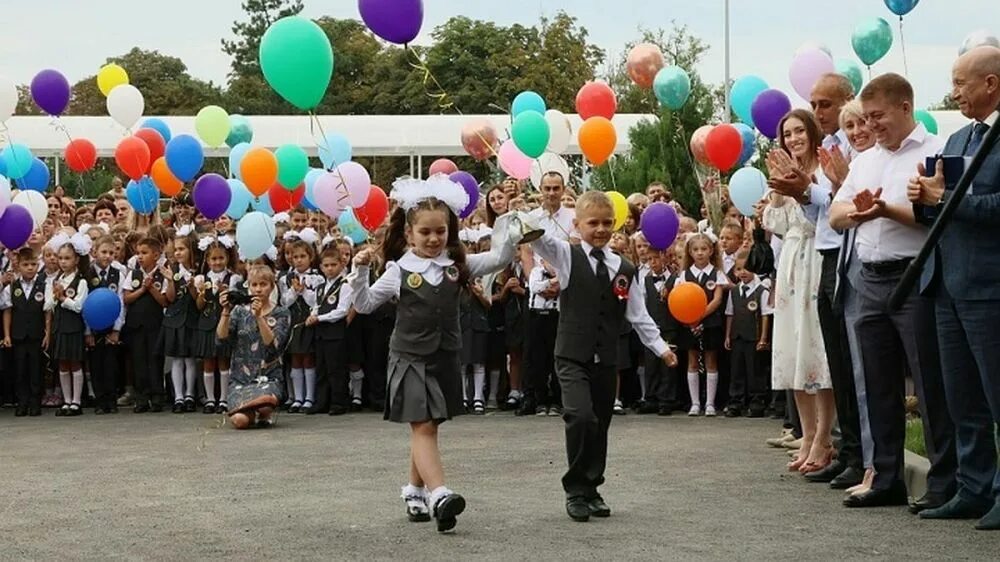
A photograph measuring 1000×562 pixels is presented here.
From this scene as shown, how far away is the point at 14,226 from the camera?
1431cm

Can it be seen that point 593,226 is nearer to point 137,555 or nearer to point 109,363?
point 137,555

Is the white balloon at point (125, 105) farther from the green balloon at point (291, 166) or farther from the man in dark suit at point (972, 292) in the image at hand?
the man in dark suit at point (972, 292)

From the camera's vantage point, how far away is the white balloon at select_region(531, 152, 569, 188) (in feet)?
49.2

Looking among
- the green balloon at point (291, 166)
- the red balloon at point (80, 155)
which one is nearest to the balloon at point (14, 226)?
the green balloon at point (291, 166)

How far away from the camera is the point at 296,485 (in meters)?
9.32

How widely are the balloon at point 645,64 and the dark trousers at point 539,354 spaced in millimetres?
3282

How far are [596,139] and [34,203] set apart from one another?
19.0 ft

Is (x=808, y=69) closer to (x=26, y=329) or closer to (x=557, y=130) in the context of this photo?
(x=557, y=130)

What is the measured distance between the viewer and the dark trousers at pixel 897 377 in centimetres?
777

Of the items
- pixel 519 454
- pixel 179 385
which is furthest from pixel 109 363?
pixel 519 454

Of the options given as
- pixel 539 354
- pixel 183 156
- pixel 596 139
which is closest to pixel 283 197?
pixel 183 156

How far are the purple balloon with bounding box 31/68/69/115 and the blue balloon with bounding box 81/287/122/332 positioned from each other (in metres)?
3.01

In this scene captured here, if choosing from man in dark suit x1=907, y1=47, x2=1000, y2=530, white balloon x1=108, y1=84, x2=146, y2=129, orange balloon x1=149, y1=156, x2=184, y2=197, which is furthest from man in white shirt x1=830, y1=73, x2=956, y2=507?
white balloon x1=108, y1=84, x2=146, y2=129

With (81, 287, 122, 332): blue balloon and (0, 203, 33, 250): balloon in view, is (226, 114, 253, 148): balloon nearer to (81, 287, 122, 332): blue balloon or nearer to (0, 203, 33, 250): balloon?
(81, 287, 122, 332): blue balloon
